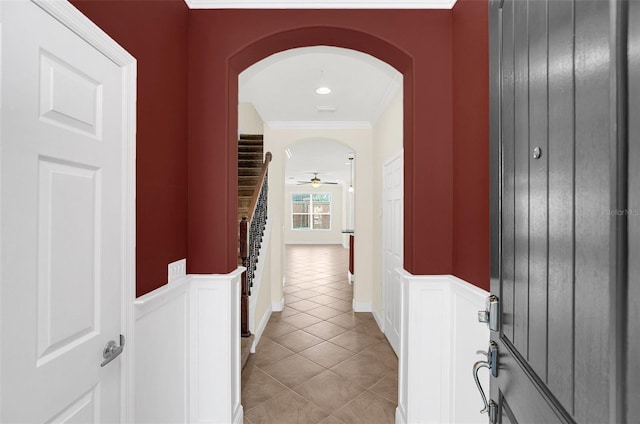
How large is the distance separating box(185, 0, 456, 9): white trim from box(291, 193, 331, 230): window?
13186 mm

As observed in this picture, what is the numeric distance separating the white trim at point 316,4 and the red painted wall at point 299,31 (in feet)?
0.09

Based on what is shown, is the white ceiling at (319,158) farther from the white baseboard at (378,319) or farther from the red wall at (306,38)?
the red wall at (306,38)

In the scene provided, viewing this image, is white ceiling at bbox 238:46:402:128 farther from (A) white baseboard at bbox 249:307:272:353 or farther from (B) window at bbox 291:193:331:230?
(B) window at bbox 291:193:331:230

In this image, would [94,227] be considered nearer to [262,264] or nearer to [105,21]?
[105,21]

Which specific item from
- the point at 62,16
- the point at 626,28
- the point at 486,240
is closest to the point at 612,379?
the point at 626,28

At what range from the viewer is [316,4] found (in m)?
1.97

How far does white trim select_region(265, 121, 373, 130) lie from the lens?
183 inches

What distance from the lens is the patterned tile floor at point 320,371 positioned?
236 centimetres

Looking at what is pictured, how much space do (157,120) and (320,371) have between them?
8.27ft

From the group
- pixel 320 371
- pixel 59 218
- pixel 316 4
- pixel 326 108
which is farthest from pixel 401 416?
pixel 326 108

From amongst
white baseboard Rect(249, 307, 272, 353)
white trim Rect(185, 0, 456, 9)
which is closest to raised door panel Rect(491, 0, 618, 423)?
white trim Rect(185, 0, 456, 9)

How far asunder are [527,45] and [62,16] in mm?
1318

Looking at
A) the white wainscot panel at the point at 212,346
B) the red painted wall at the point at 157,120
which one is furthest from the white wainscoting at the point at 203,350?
the red painted wall at the point at 157,120

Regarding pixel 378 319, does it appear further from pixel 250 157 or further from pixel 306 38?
pixel 306 38
